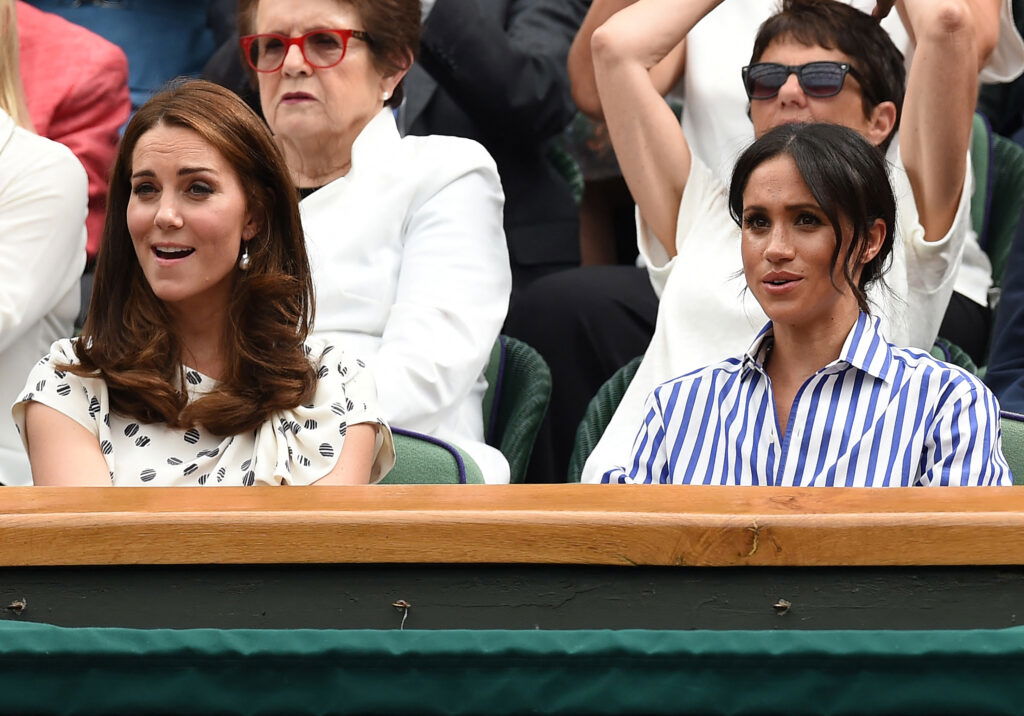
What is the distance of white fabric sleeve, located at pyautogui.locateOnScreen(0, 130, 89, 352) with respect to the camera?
2.51 m

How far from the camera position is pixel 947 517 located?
1279 millimetres

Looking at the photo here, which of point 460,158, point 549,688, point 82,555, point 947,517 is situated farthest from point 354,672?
point 460,158

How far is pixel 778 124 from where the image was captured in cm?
250

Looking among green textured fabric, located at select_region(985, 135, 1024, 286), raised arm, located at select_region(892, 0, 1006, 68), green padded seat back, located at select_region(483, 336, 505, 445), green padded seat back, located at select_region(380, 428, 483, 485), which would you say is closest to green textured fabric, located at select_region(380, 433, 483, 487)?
green padded seat back, located at select_region(380, 428, 483, 485)

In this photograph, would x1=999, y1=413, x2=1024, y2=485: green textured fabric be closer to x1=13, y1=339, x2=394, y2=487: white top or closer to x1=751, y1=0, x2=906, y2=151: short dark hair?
x1=751, y1=0, x2=906, y2=151: short dark hair

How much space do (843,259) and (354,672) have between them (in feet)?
3.69

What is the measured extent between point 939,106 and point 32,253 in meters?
1.51

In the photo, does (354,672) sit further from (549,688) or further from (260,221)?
(260,221)

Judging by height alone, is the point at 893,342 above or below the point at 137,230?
below

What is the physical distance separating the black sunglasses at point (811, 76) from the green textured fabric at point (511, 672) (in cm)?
152

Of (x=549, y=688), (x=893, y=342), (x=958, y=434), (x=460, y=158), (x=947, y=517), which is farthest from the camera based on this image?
(x=460, y=158)

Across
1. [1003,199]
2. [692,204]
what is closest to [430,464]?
[692,204]

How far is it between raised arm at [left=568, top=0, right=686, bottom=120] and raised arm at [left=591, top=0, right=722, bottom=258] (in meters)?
0.29

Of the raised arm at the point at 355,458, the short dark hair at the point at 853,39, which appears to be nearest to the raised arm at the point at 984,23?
the short dark hair at the point at 853,39
